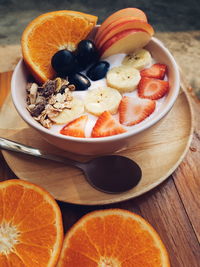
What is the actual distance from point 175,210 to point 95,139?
30 centimetres

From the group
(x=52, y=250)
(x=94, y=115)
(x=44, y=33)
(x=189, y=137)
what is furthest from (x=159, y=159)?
(x=44, y=33)

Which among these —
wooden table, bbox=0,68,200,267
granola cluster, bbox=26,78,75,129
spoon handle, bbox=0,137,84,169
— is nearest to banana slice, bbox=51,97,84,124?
granola cluster, bbox=26,78,75,129

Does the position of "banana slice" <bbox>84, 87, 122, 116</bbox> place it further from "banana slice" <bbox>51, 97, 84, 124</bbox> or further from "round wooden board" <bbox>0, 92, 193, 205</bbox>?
"round wooden board" <bbox>0, 92, 193, 205</bbox>

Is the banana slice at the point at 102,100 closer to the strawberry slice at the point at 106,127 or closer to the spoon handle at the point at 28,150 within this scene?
the strawberry slice at the point at 106,127

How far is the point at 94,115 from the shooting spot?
36.9 inches

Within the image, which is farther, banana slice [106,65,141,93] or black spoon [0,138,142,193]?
banana slice [106,65,141,93]

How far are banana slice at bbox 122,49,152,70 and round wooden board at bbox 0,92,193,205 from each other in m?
0.20

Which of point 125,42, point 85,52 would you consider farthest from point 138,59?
point 85,52

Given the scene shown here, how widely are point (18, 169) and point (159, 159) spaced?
424mm

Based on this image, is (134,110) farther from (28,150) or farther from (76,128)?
(28,150)

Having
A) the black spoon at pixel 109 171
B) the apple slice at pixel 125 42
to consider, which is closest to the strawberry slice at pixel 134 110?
the black spoon at pixel 109 171

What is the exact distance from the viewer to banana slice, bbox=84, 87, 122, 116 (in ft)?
3.05

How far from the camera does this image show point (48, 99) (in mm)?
979

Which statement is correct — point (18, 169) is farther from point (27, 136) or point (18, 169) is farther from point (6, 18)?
point (6, 18)
